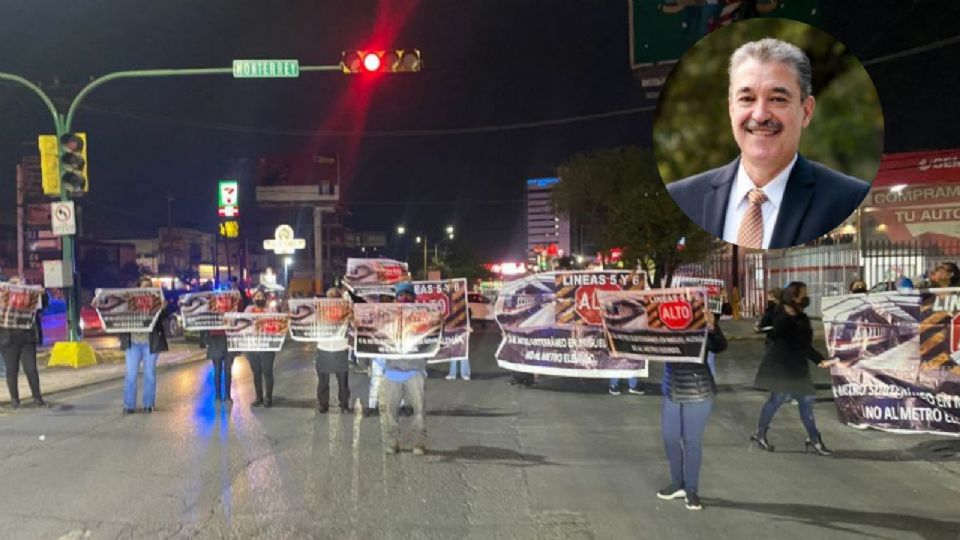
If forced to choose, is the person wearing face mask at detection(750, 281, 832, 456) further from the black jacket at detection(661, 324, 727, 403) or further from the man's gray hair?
the man's gray hair

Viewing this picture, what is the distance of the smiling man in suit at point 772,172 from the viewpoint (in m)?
3.97

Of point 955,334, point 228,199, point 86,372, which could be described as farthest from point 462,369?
point 228,199

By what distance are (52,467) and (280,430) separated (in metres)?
2.49

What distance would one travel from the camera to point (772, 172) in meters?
4.07

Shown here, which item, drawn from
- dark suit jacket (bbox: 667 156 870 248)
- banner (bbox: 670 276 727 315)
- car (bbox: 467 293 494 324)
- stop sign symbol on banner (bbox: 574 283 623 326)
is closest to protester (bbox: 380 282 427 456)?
banner (bbox: 670 276 727 315)

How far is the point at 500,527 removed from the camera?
5523 millimetres

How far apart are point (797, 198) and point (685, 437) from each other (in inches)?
107

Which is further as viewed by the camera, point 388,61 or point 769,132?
point 388,61

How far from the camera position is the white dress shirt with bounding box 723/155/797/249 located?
4.11m

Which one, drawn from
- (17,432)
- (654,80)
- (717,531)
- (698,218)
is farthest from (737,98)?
(17,432)

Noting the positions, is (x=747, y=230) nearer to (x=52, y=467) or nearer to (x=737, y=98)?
(x=737, y=98)

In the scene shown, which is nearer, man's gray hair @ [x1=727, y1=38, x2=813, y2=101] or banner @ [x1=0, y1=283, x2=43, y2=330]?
man's gray hair @ [x1=727, y1=38, x2=813, y2=101]

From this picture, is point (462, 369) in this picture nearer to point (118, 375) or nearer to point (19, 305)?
point (118, 375)

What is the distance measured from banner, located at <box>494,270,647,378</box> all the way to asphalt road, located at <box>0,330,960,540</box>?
2.38 ft
